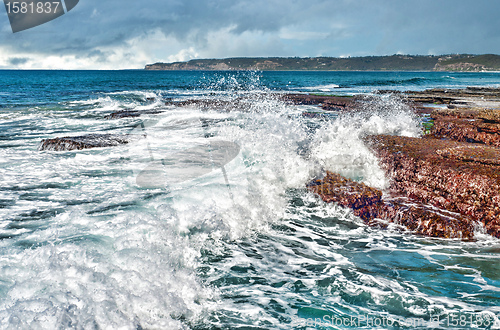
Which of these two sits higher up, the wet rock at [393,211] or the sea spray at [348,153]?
the sea spray at [348,153]

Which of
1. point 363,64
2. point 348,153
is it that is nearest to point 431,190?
point 348,153

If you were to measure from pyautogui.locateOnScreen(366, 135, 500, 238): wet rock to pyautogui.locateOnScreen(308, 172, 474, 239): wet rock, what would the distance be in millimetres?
239

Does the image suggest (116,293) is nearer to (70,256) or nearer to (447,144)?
(70,256)

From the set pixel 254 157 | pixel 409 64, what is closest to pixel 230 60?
pixel 409 64

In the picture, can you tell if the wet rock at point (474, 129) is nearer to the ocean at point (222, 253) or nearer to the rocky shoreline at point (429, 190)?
the rocky shoreline at point (429, 190)

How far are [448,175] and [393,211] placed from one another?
3.78ft

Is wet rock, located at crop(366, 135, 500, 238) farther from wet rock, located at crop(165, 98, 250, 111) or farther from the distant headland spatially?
the distant headland

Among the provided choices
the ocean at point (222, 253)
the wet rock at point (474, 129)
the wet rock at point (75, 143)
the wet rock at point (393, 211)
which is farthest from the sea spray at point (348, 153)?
the wet rock at point (75, 143)

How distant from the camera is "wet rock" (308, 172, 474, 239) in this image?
189 inches

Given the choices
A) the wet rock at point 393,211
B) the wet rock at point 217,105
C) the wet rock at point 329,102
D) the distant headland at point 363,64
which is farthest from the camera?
the distant headland at point 363,64

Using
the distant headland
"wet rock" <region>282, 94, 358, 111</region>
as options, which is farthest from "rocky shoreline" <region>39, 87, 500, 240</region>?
the distant headland

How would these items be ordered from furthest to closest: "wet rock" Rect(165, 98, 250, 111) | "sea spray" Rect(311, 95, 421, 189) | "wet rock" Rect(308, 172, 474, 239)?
1. "wet rock" Rect(165, 98, 250, 111)
2. "sea spray" Rect(311, 95, 421, 189)
3. "wet rock" Rect(308, 172, 474, 239)

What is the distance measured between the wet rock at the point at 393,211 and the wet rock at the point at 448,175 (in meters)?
0.24

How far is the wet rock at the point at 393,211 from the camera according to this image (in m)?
4.79
